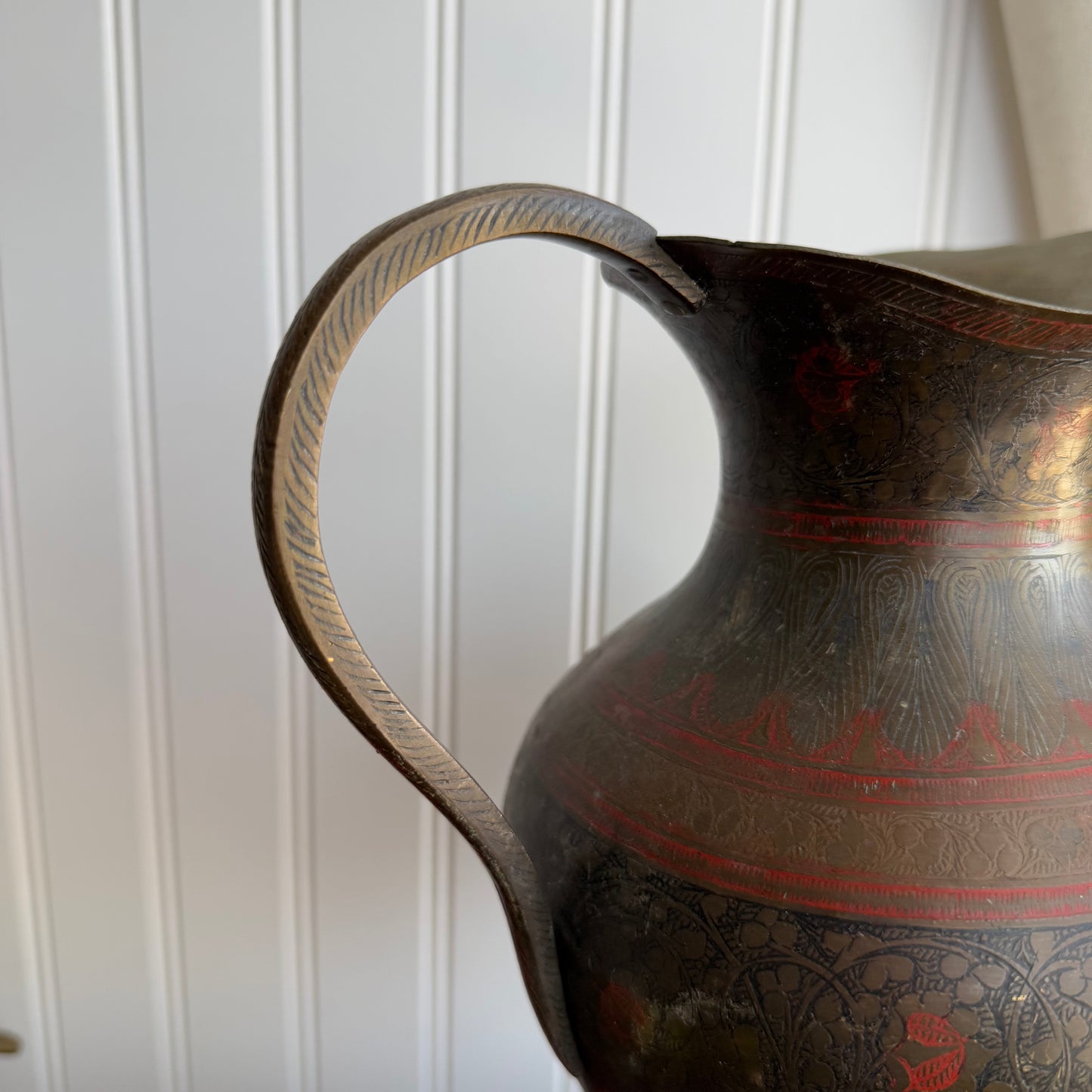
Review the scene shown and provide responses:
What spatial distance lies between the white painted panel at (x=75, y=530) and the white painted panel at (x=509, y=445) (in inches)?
15.4

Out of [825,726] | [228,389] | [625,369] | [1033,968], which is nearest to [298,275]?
[228,389]

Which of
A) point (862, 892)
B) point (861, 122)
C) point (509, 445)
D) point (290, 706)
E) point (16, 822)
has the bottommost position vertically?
point (16, 822)

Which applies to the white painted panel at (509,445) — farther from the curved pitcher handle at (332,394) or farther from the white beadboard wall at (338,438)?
the curved pitcher handle at (332,394)

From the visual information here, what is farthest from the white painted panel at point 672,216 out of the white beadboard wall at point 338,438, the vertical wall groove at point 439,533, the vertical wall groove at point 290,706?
the vertical wall groove at point 290,706

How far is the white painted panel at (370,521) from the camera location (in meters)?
0.92

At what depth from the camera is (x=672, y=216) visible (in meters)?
0.95

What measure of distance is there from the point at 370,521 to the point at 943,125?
2.46ft

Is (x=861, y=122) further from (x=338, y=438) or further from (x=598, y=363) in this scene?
(x=338, y=438)

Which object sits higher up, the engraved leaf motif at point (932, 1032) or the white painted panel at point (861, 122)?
the white painted panel at point (861, 122)

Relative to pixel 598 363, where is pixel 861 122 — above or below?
above

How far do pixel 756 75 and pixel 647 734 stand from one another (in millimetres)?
725

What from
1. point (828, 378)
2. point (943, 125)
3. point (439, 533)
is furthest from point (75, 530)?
point (943, 125)

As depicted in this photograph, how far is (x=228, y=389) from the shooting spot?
983mm

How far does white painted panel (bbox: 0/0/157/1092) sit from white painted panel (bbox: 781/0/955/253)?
0.73 meters
